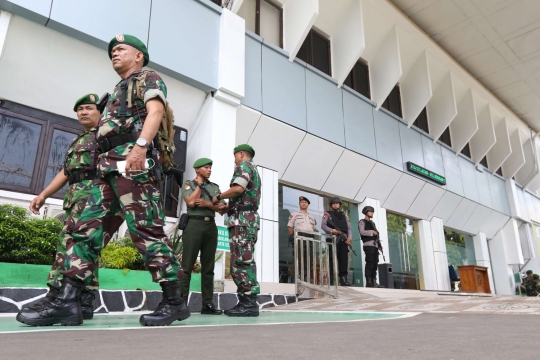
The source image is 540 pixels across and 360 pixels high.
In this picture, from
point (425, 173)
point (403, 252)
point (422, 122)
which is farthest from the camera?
point (422, 122)

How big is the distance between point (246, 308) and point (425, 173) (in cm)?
932

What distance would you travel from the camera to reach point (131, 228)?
214 cm

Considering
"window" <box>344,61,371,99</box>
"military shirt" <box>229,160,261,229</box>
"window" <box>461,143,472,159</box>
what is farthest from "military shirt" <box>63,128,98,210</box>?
"window" <box>461,143,472,159</box>

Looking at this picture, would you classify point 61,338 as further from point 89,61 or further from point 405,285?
point 405,285

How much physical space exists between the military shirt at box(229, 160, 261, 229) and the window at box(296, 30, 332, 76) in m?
5.92

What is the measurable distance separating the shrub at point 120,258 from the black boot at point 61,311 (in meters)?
2.16

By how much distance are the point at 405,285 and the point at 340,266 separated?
4.77m

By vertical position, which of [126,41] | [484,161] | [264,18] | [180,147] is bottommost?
[126,41]

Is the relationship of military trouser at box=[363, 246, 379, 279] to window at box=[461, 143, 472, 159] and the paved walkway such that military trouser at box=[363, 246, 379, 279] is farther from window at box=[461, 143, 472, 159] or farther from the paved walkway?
window at box=[461, 143, 472, 159]

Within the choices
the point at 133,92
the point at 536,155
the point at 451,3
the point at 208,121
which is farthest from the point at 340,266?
the point at 536,155

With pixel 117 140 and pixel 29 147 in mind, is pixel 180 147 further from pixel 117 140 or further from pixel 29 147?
pixel 117 140

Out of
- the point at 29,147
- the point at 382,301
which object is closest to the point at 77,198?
the point at 29,147

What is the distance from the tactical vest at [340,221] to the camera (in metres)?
7.00

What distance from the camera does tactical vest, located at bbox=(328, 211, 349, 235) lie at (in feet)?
23.0
